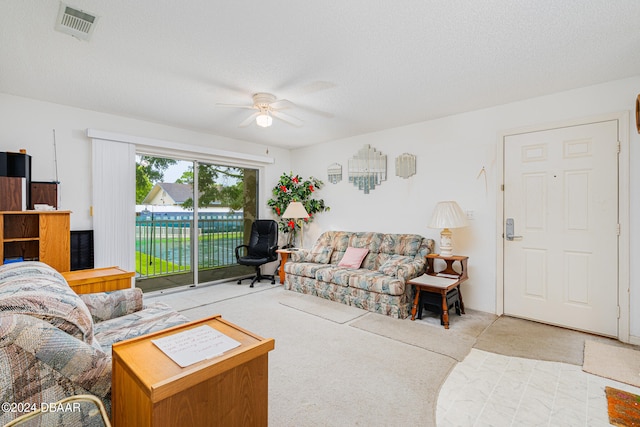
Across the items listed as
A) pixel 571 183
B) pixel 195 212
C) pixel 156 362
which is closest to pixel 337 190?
pixel 195 212

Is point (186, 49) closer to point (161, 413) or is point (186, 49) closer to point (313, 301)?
point (161, 413)

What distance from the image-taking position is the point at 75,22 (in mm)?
2018

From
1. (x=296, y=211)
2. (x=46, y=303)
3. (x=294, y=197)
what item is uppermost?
(x=294, y=197)

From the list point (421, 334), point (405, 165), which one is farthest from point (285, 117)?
point (421, 334)

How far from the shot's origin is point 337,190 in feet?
17.5

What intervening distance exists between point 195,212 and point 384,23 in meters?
3.92

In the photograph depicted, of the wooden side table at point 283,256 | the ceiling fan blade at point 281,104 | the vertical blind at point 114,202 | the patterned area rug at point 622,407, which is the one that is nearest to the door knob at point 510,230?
the patterned area rug at point 622,407

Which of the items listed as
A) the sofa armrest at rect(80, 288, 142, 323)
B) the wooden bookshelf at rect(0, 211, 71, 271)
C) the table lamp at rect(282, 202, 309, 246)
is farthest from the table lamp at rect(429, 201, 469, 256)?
the wooden bookshelf at rect(0, 211, 71, 271)

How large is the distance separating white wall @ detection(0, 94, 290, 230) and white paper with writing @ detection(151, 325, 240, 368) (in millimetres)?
3378

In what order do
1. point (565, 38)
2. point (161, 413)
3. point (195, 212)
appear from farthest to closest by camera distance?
point (195, 212) → point (565, 38) → point (161, 413)

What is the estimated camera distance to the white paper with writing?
3.67 feet

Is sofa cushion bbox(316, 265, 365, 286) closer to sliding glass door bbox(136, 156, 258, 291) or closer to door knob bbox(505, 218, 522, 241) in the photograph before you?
door knob bbox(505, 218, 522, 241)

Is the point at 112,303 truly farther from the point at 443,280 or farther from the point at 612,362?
the point at 612,362

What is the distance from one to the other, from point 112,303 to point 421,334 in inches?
106
